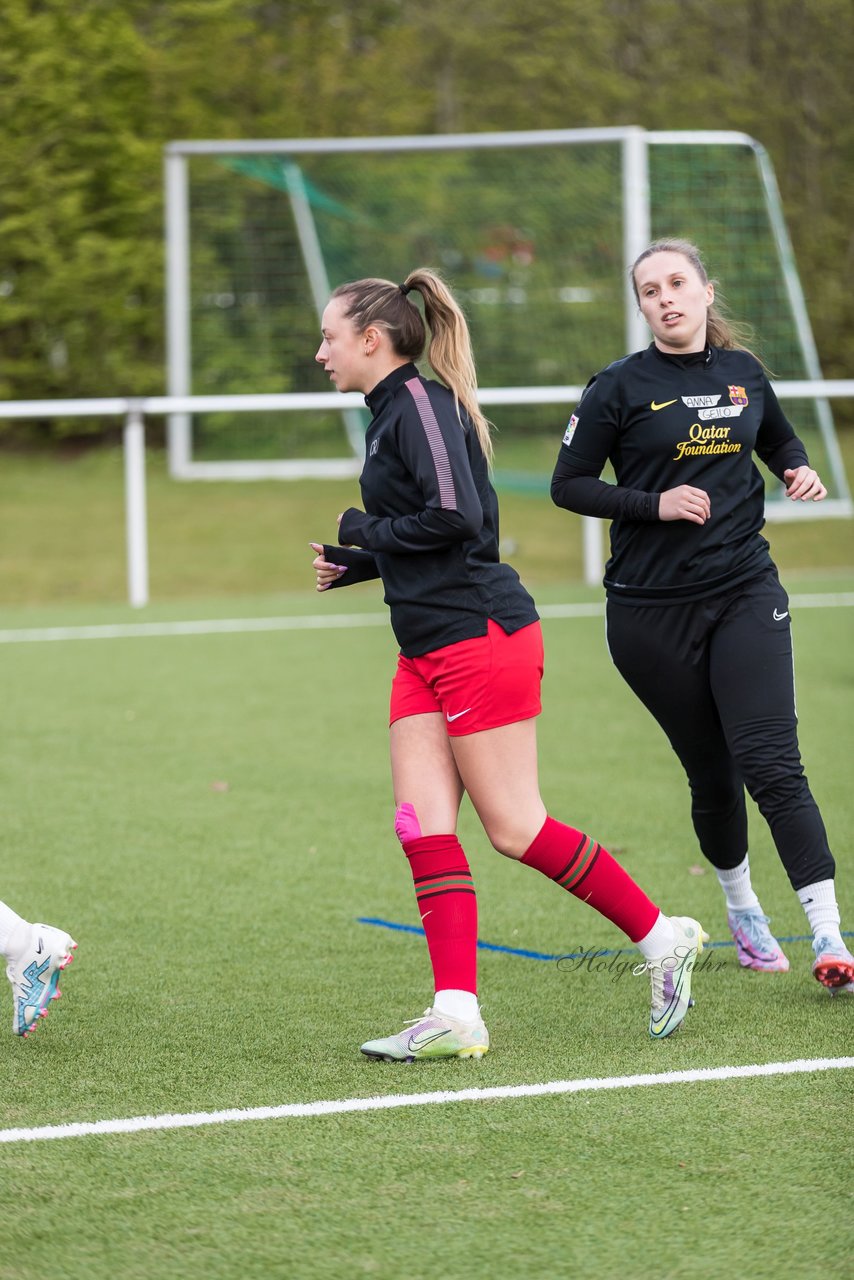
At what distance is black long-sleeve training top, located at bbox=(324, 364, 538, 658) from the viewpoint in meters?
3.83

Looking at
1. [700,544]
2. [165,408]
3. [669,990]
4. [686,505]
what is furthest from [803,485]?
[165,408]

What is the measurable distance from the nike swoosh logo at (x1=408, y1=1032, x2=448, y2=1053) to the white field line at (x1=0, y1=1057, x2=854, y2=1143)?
205mm

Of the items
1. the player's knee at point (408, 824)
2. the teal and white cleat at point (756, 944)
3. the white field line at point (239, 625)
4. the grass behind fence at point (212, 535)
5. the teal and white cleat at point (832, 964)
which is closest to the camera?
the player's knee at point (408, 824)

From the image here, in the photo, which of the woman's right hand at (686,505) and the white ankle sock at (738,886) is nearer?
the woman's right hand at (686,505)

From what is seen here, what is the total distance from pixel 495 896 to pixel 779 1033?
171 centimetres

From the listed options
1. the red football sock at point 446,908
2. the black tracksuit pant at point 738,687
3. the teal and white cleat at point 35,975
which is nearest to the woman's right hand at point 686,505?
the black tracksuit pant at point 738,687

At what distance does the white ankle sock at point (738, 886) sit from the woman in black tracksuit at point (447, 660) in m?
0.65

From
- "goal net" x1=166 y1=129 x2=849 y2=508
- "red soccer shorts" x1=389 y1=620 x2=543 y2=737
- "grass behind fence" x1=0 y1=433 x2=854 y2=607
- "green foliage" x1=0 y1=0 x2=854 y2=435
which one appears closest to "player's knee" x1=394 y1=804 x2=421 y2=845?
"red soccer shorts" x1=389 y1=620 x2=543 y2=737

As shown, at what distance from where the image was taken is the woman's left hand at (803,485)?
4.54m

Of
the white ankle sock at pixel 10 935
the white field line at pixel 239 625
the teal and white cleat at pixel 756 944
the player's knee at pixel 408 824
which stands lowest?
the white field line at pixel 239 625

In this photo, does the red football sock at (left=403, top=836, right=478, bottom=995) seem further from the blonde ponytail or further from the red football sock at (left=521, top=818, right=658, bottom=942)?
the blonde ponytail

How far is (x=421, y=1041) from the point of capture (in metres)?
4.00

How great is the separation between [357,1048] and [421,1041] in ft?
0.76

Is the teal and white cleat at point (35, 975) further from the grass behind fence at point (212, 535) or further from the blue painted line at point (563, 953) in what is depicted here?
the grass behind fence at point (212, 535)
